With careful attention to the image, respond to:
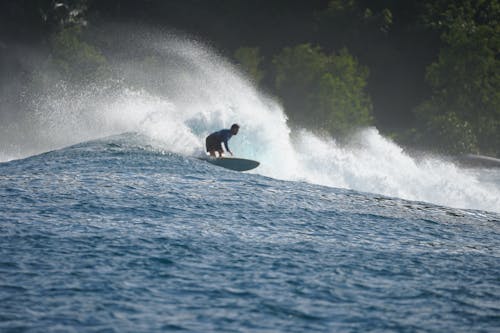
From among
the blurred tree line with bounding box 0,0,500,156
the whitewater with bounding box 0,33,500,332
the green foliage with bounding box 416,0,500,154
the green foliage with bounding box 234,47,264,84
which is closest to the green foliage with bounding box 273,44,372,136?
the blurred tree line with bounding box 0,0,500,156

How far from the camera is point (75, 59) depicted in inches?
1945

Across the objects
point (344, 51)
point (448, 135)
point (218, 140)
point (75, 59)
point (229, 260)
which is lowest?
point (229, 260)

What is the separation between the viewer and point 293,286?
7.79 m

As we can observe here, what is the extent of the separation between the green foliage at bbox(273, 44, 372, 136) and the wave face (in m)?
1.88

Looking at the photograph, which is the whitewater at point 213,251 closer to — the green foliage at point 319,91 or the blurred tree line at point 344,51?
the green foliage at point 319,91

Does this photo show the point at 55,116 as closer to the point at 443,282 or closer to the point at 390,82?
the point at 390,82

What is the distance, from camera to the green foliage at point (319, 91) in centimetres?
4956

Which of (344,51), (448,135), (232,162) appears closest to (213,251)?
(232,162)

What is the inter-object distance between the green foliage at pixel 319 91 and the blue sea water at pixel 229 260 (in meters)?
35.2

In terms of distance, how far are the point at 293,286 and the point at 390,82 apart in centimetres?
5327

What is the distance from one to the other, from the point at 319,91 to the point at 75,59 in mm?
18776

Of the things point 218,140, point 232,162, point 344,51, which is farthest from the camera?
point 344,51

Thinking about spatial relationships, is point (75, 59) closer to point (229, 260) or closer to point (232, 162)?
point (232, 162)

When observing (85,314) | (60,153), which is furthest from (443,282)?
(60,153)
